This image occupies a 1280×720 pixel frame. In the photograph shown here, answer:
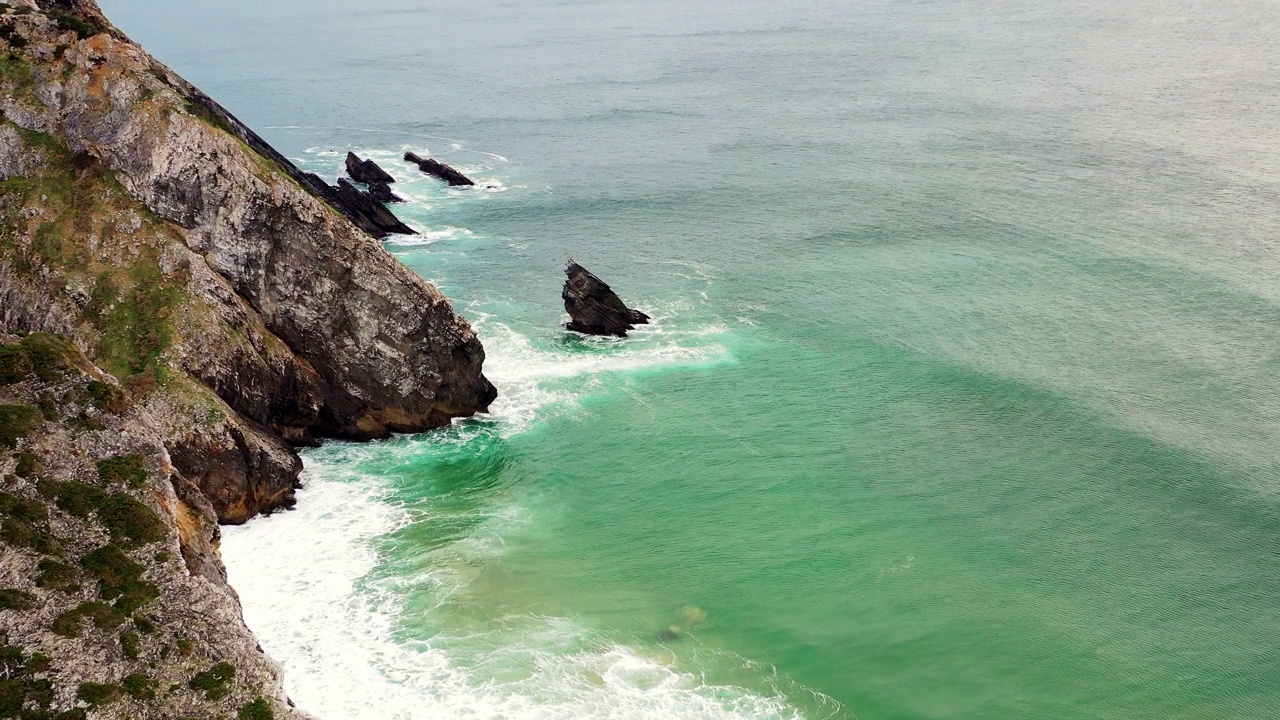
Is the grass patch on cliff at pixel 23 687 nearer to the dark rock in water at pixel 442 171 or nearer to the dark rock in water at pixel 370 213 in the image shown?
the dark rock in water at pixel 370 213

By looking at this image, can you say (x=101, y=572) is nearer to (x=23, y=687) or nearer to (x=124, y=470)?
(x=124, y=470)

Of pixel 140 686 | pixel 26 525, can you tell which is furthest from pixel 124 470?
pixel 140 686

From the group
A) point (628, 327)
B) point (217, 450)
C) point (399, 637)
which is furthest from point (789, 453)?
Answer: point (217, 450)

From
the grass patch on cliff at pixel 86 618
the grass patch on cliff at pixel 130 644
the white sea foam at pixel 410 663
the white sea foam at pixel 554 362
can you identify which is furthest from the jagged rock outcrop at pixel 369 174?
the grass patch on cliff at pixel 130 644

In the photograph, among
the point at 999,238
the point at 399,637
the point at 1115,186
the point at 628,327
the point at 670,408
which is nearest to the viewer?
the point at 399,637

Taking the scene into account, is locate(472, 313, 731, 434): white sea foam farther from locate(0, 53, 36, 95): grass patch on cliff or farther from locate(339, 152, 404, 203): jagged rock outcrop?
locate(339, 152, 404, 203): jagged rock outcrop

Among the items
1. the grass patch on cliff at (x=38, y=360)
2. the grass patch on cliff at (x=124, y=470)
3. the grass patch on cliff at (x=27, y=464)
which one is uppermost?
the grass patch on cliff at (x=38, y=360)

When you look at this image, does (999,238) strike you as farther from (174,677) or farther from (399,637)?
(174,677)
